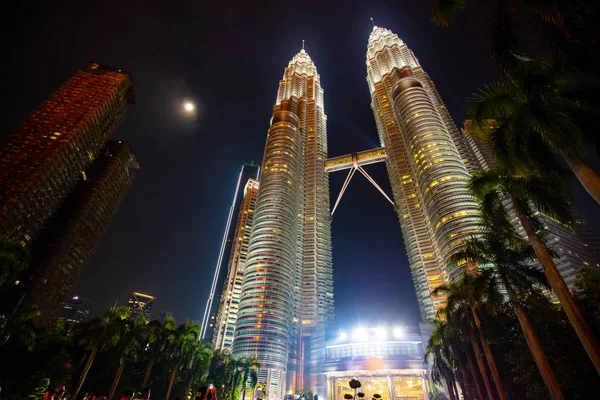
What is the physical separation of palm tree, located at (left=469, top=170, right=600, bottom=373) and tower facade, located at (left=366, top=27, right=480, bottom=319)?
7040 centimetres

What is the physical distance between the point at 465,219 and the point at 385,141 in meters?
73.8

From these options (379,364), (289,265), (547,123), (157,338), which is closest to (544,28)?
→ (547,123)

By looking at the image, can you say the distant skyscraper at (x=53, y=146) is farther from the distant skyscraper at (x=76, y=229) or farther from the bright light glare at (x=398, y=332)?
the bright light glare at (x=398, y=332)

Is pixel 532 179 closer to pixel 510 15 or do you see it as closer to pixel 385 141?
pixel 510 15

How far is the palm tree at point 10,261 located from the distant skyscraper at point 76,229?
3896 inches

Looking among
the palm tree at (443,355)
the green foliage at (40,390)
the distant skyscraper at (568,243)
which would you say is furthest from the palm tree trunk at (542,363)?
the distant skyscraper at (568,243)

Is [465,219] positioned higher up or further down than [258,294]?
higher up

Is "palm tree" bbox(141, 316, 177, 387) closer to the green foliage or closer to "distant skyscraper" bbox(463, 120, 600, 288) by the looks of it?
the green foliage

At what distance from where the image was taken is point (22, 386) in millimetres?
35656

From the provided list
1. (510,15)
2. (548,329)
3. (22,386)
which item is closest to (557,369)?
(548,329)

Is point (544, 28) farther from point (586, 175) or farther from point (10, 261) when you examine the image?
point (10, 261)

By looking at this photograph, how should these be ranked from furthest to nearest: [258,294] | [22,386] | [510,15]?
1. [258,294]
2. [22,386]
3. [510,15]

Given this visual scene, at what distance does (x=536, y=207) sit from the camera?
1878 cm

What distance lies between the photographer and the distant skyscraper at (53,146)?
3812 inches
